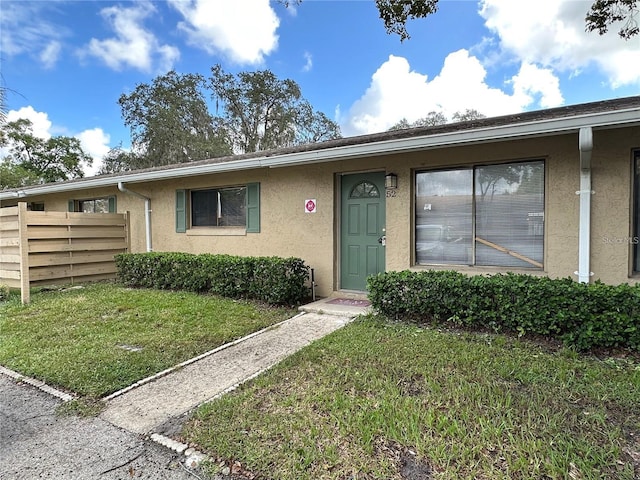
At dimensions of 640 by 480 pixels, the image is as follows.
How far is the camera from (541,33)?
30.2 ft

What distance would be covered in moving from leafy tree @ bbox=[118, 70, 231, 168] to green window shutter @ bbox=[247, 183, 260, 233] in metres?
17.6

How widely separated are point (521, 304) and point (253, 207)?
16.7ft

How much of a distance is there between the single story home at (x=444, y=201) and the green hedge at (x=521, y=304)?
881 millimetres

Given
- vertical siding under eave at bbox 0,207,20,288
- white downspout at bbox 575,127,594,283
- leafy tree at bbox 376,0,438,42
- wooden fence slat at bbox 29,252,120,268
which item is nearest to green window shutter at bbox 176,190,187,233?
wooden fence slat at bbox 29,252,120,268

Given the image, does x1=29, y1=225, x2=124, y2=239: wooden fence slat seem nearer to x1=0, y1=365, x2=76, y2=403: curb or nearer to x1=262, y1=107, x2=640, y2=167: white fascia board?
x1=0, y1=365, x2=76, y2=403: curb

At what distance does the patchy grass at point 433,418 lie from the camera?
2066 millimetres

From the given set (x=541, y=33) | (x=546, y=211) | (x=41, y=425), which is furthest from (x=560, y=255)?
(x=541, y=33)

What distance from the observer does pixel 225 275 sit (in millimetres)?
6762

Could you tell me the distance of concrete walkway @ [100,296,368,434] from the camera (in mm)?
2816

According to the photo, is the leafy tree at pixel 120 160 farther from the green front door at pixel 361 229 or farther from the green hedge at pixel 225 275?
the green front door at pixel 361 229

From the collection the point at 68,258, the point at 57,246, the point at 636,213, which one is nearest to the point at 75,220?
the point at 57,246

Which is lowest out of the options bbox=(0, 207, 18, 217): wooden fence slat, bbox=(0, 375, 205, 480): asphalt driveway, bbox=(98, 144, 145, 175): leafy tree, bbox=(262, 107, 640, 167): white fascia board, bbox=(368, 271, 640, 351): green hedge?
bbox=(0, 375, 205, 480): asphalt driveway

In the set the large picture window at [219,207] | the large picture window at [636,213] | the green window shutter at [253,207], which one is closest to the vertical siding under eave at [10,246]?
the large picture window at [219,207]

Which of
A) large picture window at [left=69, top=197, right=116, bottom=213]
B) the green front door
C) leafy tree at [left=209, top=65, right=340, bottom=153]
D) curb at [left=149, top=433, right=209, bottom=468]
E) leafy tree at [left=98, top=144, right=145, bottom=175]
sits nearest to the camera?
curb at [left=149, top=433, right=209, bottom=468]
